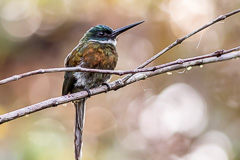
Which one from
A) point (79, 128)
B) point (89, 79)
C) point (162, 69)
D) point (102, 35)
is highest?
point (102, 35)

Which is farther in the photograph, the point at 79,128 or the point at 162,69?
the point at 79,128

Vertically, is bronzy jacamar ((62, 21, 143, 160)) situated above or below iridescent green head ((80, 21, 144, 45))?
below

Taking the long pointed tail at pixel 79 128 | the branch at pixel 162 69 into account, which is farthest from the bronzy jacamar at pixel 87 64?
the branch at pixel 162 69

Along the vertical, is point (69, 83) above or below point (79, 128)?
above

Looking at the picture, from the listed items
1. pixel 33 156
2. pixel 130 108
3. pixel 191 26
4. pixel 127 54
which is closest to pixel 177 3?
pixel 191 26

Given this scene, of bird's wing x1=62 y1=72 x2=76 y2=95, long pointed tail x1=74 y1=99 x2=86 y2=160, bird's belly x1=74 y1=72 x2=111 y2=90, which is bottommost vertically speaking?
long pointed tail x1=74 y1=99 x2=86 y2=160

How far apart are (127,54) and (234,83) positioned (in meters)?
1.35

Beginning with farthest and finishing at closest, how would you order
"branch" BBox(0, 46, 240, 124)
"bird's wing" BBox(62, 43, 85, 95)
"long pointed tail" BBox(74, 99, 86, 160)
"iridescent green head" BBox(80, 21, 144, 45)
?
"iridescent green head" BBox(80, 21, 144, 45) < "bird's wing" BBox(62, 43, 85, 95) < "long pointed tail" BBox(74, 99, 86, 160) < "branch" BBox(0, 46, 240, 124)

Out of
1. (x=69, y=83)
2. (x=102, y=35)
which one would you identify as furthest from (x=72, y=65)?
(x=102, y=35)

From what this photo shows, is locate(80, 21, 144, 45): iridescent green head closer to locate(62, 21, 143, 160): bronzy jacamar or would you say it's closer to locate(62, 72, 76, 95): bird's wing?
locate(62, 21, 143, 160): bronzy jacamar

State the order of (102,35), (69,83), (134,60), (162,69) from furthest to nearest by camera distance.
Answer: (134,60) → (102,35) → (69,83) → (162,69)

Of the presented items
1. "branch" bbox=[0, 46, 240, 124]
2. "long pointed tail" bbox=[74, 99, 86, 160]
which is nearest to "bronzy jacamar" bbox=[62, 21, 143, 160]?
"long pointed tail" bbox=[74, 99, 86, 160]

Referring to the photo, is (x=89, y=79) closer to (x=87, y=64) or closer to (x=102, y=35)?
(x=87, y=64)

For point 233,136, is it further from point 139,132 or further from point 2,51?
point 2,51
